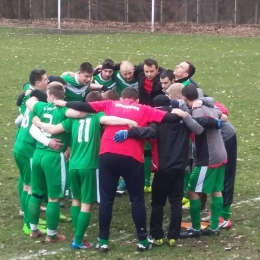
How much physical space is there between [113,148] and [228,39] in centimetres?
2805

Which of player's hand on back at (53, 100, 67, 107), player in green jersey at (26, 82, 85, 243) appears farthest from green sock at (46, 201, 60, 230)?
player's hand on back at (53, 100, 67, 107)

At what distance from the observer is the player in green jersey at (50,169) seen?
7.49 meters

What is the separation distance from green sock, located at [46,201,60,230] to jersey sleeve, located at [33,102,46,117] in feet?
3.35

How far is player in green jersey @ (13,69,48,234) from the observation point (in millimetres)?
7992

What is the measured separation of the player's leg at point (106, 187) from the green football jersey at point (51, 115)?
0.64m

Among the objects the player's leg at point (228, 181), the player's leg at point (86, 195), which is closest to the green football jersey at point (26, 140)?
the player's leg at point (86, 195)

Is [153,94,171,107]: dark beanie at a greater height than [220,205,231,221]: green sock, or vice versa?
[153,94,171,107]: dark beanie

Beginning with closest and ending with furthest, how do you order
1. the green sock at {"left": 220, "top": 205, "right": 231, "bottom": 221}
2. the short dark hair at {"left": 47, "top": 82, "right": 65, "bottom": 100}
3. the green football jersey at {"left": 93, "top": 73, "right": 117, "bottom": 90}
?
1. the short dark hair at {"left": 47, "top": 82, "right": 65, "bottom": 100}
2. the green sock at {"left": 220, "top": 205, "right": 231, "bottom": 221}
3. the green football jersey at {"left": 93, "top": 73, "right": 117, "bottom": 90}

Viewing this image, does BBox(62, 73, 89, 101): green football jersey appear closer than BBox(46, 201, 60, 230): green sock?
No

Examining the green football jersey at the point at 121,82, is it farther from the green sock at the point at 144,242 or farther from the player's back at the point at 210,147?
Answer: the green sock at the point at 144,242

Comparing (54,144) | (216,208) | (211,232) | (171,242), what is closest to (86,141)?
(54,144)

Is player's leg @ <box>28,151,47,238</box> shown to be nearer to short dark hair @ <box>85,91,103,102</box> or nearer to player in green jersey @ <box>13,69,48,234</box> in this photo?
player in green jersey @ <box>13,69,48,234</box>

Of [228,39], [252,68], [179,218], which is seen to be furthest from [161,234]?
[228,39]

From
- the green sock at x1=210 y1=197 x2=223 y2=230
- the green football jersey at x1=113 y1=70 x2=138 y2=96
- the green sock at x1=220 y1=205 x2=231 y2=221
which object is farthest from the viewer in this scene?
the green football jersey at x1=113 y1=70 x2=138 y2=96
